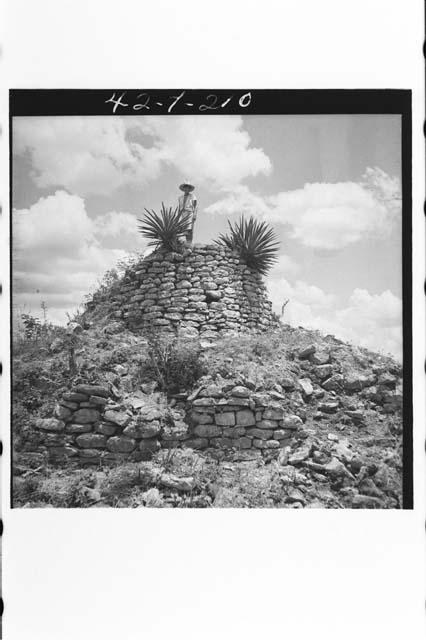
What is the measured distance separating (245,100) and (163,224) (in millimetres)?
1031

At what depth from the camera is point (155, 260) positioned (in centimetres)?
315

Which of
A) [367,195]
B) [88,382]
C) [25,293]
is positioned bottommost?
[88,382]

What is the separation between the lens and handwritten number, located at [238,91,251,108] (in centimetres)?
292

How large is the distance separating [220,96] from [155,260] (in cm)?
123

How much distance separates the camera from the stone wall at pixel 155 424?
2951 millimetres

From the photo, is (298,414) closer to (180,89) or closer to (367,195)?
(367,195)

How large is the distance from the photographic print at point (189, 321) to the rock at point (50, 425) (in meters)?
0.02

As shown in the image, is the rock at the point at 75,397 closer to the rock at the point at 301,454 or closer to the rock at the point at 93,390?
the rock at the point at 93,390

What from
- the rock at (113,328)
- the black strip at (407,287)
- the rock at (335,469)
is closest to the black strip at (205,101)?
the black strip at (407,287)

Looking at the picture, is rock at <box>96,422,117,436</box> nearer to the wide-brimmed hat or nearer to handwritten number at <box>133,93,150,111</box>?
the wide-brimmed hat

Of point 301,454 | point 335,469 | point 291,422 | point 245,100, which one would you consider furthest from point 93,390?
point 245,100

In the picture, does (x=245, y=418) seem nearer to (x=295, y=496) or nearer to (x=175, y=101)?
(x=295, y=496)

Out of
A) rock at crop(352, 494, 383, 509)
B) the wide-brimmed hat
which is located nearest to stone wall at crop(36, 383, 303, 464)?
rock at crop(352, 494, 383, 509)
